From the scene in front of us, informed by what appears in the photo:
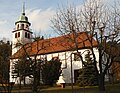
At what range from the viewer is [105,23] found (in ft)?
91.8

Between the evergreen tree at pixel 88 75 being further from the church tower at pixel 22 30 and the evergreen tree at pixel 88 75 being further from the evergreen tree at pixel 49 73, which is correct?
the church tower at pixel 22 30

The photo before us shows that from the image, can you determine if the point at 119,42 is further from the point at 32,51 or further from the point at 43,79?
the point at 32,51

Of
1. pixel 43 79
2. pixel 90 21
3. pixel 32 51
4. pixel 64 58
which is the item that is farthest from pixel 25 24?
pixel 90 21

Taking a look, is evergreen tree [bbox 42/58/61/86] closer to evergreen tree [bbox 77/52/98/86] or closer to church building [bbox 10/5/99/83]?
church building [bbox 10/5/99/83]

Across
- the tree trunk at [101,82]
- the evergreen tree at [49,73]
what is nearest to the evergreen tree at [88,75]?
the evergreen tree at [49,73]

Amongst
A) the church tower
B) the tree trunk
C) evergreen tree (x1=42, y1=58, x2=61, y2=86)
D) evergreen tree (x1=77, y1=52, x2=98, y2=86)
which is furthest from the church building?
the tree trunk

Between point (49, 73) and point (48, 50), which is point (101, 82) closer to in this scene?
point (49, 73)

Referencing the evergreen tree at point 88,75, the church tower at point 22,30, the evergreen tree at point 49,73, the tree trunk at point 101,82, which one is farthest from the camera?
the church tower at point 22,30

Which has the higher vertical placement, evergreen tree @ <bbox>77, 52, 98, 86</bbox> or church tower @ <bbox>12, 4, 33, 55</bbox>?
church tower @ <bbox>12, 4, 33, 55</bbox>

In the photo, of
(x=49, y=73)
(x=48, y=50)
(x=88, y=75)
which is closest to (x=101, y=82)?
(x=88, y=75)

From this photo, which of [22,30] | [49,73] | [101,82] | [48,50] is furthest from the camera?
[22,30]

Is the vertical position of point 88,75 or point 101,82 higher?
point 88,75

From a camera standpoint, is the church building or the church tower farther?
the church tower

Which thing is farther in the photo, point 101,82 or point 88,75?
point 88,75
